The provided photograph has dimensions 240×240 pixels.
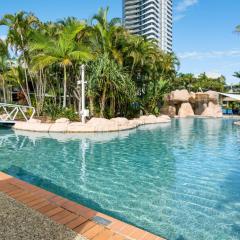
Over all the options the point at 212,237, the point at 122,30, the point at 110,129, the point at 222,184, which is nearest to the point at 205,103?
the point at 122,30

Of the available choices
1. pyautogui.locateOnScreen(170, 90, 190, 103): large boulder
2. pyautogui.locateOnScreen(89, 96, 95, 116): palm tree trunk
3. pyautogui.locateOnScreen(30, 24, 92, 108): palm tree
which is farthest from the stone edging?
pyautogui.locateOnScreen(170, 90, 190, 103): large boulder

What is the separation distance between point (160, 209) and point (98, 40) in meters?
16.6

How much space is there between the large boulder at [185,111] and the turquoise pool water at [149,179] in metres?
23.8

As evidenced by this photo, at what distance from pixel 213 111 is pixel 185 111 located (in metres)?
3.68

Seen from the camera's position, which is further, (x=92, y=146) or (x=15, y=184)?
(x=92, y=146)

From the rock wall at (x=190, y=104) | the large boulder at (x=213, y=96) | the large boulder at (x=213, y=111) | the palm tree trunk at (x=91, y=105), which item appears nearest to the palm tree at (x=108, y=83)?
the palm tree trunk at (x=91, y=105)

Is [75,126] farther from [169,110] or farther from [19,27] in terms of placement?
[169,110]

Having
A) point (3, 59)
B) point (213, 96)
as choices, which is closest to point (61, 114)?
point (3, 59)

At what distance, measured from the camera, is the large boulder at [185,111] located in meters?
35.4

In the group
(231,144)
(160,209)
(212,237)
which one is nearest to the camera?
(212,237)

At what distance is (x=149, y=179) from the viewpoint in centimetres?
675

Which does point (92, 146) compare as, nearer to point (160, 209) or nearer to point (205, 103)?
point (160, 209)

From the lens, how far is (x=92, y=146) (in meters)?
11.4

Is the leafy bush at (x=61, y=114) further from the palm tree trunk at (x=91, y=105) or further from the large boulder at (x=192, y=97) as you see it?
the large boulder at (x=192, y=97)
